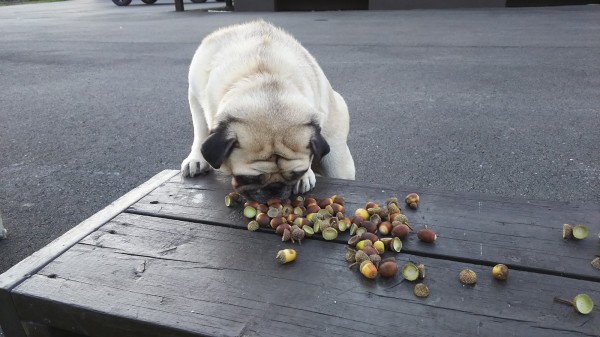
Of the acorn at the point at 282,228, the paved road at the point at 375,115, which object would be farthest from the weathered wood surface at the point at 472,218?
the paved road at the point at 375,115

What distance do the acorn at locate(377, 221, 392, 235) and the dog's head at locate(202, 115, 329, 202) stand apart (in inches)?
28.3

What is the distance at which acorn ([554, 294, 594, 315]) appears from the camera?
1.61 m

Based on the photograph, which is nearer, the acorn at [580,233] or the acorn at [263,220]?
the acorn at [580,233]

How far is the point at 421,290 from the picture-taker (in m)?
1.74

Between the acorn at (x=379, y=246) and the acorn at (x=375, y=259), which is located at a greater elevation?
the acorn at (x=375, y=259)

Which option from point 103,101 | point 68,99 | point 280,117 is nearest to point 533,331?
point 280,117

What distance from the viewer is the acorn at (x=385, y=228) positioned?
2.14 m

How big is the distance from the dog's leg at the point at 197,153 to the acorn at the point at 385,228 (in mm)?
1352

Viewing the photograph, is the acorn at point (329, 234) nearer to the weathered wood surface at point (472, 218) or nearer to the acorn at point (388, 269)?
the weathered wood surface at point (472, 218)

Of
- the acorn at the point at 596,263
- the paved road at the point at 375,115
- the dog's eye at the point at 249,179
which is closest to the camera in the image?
the acorn at the point at 596,263

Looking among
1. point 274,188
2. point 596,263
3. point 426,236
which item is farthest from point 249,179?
point 596,263

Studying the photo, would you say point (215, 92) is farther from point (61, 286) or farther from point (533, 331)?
point (533, 331)

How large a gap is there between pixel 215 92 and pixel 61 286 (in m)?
1.62

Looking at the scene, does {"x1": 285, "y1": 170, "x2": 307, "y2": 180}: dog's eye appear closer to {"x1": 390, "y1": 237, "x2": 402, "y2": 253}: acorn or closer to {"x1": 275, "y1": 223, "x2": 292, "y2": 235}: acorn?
{"x1": 275, "y1": 223, "x2": 292, "y2": 235}: acorn
